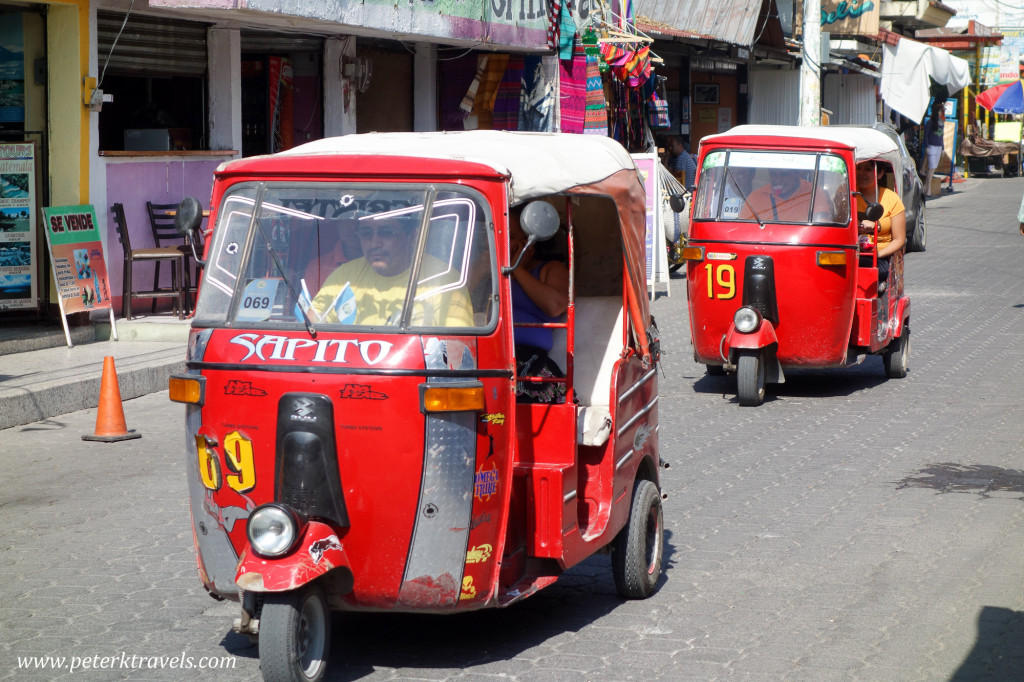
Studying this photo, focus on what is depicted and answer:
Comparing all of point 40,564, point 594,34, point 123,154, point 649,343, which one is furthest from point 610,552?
point 594,34

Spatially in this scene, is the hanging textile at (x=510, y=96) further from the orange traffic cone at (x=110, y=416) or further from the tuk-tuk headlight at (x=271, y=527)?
the tuk-tuk headlight at (x=271, y=527)

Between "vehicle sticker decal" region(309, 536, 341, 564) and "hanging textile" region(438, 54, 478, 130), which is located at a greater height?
"hanging textile" region(438, 54, 478, 130)

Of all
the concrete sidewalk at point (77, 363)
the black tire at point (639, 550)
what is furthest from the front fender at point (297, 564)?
the concrete sidewalk at point (77, 363)

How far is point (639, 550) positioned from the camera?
225 inches

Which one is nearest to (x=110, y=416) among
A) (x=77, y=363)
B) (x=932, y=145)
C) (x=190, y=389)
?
(x=77, y=363)

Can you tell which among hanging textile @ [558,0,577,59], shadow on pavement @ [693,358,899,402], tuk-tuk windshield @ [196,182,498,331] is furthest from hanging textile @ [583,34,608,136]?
tuk-tuk windshield @ [196,182,498,331]

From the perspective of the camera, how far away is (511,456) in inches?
188

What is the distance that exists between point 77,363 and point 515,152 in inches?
282

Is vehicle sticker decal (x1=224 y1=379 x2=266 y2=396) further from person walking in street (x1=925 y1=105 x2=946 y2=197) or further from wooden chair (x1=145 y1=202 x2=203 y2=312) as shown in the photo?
person walking in street (x1=925 y1=105 x2=946 y2=197)

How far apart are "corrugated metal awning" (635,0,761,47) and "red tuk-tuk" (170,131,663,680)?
1979 centimetres

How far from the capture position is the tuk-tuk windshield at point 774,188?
10789 millimetres

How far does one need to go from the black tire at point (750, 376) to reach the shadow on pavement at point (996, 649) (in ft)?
16.1

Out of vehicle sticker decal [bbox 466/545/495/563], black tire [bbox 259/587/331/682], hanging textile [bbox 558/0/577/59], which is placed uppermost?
hanging textile [bbox 558/0/577/59]

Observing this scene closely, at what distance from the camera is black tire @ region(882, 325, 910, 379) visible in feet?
38.5
